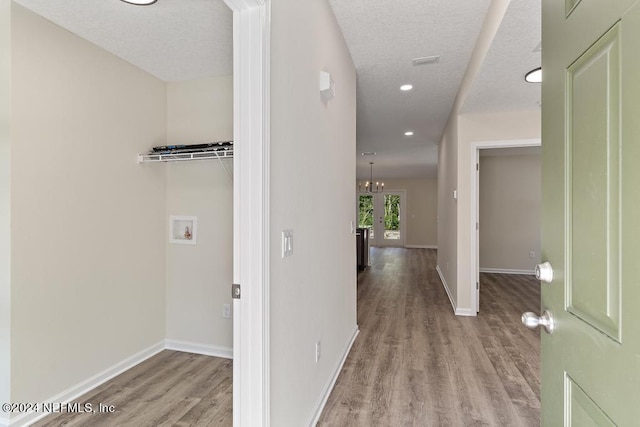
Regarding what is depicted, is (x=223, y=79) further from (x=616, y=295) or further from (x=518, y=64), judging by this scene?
(x=616, y=295)

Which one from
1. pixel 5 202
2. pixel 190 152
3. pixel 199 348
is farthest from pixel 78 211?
pixel 199 348

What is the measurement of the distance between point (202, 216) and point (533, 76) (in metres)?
2.99

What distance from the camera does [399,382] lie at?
236cm

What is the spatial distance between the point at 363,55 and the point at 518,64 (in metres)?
1.18

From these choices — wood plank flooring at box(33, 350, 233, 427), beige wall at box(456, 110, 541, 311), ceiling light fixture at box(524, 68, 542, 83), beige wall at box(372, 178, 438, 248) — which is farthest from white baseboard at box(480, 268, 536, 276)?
wood plank flooring at box(33, 350, 233, 427)

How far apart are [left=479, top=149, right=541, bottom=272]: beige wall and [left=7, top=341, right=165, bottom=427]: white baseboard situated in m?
6.20

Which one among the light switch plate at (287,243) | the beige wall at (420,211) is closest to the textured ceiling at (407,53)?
the light switch plate at (287,243)

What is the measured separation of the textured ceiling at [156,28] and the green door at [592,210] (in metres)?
1.77

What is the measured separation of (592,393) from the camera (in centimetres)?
69

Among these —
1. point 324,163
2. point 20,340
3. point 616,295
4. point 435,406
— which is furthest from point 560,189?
point 20,340

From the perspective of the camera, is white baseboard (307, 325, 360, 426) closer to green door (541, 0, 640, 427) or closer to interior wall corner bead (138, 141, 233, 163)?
green door (541, 0, 640, 427)

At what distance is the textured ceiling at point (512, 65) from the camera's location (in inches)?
74.3

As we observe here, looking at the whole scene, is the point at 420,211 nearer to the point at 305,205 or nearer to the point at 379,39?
the point at 379,39

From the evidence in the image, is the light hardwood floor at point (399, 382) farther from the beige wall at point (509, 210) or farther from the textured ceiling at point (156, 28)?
the beige wall at point (509, 210)
